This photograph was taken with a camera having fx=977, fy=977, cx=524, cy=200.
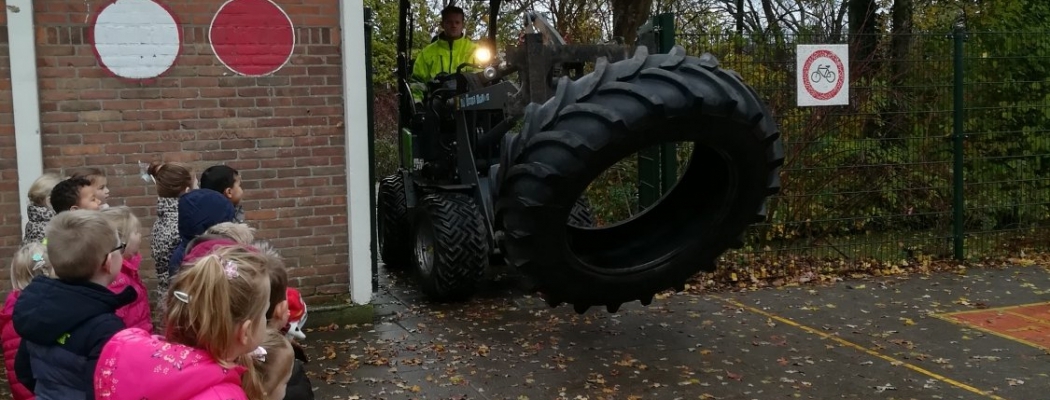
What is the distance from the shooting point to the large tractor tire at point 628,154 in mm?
3908

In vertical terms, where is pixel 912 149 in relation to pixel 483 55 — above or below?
below

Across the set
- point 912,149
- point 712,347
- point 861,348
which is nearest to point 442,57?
point 712,347

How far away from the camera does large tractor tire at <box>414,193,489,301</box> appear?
24.9 feet

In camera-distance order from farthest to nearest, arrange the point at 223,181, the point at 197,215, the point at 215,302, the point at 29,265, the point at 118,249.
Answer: the point at 223,181
the point at 197,215
the point at 29,265
the point at 118,249
the point at 215,302

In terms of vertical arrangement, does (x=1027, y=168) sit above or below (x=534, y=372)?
above

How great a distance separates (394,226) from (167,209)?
4.59m

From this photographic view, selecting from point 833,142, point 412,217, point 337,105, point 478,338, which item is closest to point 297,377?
point 478,338

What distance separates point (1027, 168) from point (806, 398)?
6.01 meters

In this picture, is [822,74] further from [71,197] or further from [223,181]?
[71,197]

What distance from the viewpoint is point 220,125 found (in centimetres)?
673

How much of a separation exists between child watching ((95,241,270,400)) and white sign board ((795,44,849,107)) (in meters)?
6.98

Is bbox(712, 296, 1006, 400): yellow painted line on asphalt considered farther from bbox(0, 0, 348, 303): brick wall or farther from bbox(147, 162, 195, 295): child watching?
bbox(147, 162, 195, 295): child watching

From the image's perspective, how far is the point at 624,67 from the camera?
4008 mm

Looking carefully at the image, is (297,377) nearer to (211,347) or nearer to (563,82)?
(211,347)
